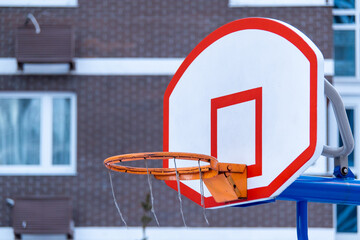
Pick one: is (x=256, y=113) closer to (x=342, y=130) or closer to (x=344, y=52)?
(x=342, y=130)

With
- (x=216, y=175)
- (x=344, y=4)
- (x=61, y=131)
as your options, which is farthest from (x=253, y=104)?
(x=344, y=4)

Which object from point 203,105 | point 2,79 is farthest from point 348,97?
point 203,105

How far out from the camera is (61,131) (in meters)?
8.31

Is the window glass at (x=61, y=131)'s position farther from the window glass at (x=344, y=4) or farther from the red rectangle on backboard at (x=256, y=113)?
the red rectangle on backboard at (x=256, y=113)

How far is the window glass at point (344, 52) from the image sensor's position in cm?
839

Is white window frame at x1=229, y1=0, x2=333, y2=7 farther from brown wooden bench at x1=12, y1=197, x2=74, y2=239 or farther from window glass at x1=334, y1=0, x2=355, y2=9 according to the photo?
brown wooden bench at x1=12, y1=197, x2=74, y2=239

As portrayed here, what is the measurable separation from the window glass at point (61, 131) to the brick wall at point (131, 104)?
7.5 inches

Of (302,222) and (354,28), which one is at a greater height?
(354,28)

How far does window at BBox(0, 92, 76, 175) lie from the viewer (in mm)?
8266

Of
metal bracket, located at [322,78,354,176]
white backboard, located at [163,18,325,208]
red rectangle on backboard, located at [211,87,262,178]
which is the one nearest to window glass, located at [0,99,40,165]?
white backboard, located at [163,18,325,208]

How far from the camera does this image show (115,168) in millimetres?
2967

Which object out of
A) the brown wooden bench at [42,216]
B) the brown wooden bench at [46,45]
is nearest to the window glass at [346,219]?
the brown wooden bench at [42,216]

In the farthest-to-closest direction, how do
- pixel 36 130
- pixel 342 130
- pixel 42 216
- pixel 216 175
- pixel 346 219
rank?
pixel 346 219, pixel 36 130, pixel 42 216, pixel 342 130, pixel 216 175

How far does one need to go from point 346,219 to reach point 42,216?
145 inches
